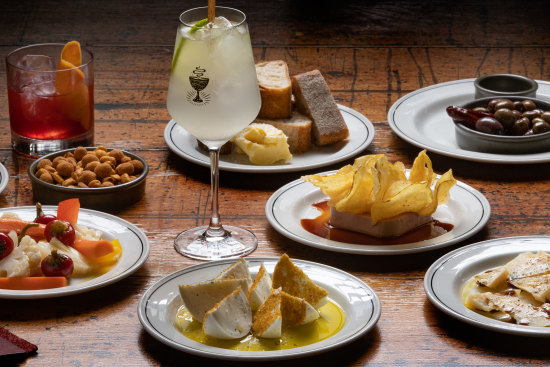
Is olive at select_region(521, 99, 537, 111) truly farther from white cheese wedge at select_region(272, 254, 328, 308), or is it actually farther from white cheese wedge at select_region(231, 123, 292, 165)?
white cheese wedge at select_region(272, 254, 328, 308)

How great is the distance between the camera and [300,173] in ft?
6.54

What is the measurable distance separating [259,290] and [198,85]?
0.38 meters

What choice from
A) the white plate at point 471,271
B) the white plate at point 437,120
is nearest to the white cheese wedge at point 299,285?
the white plate at point 471,271

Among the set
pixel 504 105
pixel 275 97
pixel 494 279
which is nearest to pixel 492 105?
pixel 504 105

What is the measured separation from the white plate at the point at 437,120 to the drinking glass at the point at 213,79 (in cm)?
61

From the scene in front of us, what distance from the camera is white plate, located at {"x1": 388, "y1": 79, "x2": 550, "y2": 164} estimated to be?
6.55 feet

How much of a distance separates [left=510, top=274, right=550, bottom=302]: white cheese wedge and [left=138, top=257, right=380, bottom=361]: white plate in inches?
9.4

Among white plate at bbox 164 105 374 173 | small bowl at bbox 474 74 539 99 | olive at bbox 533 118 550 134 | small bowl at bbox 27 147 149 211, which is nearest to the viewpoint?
small bowl at bbox 27 147 149 211

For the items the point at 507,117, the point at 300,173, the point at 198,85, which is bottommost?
the point at 300,173

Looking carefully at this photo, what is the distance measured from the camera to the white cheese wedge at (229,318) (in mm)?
1281

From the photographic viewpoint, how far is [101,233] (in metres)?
1.62

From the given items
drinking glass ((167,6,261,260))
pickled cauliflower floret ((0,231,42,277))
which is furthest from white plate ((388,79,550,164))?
pickled cauliflower floret ((0,231,42,277))

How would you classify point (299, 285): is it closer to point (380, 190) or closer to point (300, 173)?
point (380, 190)

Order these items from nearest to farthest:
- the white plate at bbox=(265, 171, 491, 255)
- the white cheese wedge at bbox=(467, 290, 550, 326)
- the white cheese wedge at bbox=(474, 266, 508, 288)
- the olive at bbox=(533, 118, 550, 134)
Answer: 1. the white cheese wedge at bbox=(467, 290, 550, 326)
2. the white cheese wedge at bbox=(474, 266, 508, 288)
3. the white plate at bbox=(265, 171, 491, 255)
4. the olive at bbox=(533, 118, 550, 134)
